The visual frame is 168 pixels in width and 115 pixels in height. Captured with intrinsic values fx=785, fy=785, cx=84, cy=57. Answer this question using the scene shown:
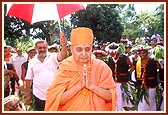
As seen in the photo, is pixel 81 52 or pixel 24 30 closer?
pixel 81 52

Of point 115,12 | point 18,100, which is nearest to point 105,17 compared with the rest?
point 115,12

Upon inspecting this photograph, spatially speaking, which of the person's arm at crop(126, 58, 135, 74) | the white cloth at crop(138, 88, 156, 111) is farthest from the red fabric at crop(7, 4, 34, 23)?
the white cloth at crop(138, 88, 156, 111)

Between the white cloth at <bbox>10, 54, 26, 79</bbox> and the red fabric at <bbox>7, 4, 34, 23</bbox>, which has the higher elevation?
the red fabric at <bbox>7, 4, 34, 23</bbox>

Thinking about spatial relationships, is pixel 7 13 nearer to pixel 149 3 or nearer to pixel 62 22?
pixel 62 22

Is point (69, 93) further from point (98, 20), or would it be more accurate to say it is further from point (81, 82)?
point (98, 20)

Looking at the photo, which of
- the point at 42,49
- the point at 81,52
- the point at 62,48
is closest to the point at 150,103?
the point at 81,52

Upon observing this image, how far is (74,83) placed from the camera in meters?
11.8

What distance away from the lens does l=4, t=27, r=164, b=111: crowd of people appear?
1185 centimetres

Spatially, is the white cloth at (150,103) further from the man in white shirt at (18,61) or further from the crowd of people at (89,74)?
the man in white shirt at (18,61)

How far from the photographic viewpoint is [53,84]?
11.9 metres

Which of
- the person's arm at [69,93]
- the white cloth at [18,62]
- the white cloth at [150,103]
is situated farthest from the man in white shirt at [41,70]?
the white cloth at [150,103]

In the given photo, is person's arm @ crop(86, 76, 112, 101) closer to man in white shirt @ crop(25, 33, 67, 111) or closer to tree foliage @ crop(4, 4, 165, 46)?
man in white shirt @ crop(25, 33, 67, 111)

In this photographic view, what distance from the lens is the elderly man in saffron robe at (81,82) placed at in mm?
11836

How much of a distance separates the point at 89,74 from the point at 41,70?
0.73 meters
